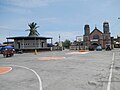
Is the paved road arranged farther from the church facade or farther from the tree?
the tree

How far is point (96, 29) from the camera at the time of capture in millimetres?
109062

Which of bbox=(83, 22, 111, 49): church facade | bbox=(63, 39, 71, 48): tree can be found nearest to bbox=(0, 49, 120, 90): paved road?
bbox=(83, 22, 111, 49): church facade

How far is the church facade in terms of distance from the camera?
106 m

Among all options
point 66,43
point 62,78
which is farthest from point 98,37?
point 62,78

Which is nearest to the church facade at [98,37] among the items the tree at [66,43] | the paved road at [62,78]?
the tree at [66,43]

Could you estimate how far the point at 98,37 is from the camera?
10769cm

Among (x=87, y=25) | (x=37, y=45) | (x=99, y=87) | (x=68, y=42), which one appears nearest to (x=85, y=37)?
(x=87, y=25)

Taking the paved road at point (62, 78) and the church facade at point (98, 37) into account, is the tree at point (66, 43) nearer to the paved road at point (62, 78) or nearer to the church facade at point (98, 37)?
the church facade at point (98, 37)

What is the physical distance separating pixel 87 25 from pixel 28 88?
338ft

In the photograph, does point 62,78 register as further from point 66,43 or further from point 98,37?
point 66,43

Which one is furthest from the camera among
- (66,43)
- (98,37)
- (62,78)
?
(66,43)

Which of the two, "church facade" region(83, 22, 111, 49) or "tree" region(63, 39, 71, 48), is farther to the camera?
"tree" region(63, 39, 71, 48)

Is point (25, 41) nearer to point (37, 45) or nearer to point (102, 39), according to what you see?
point (37, 45)

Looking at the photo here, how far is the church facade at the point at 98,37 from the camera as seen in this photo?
10638 cm
